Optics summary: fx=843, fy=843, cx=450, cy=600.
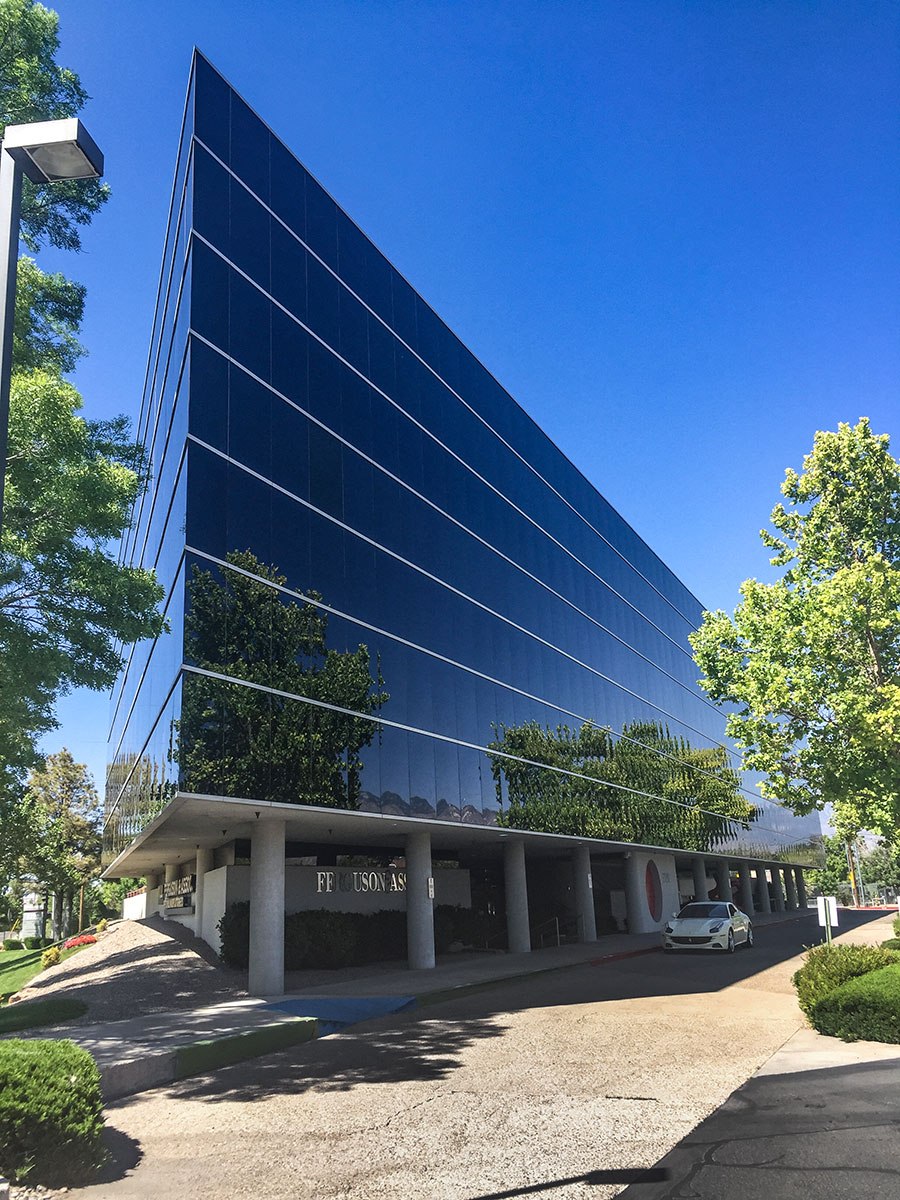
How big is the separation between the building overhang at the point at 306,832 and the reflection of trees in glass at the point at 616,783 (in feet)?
2.57

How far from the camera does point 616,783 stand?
120 ft

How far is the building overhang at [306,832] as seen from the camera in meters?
17.6

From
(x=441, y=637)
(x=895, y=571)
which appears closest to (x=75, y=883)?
(x=441, y=637)

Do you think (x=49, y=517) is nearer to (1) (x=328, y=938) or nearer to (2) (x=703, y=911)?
(1) (x=328, y=938)

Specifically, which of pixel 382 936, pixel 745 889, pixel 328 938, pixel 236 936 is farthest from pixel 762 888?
pixel 236 936

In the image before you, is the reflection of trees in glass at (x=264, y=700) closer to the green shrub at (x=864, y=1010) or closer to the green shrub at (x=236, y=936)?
the green shrub at (x=236, y=936)

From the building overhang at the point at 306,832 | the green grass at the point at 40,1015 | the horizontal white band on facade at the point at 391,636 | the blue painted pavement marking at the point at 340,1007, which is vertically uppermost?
the horizontal white band on facade at the point at 391,636

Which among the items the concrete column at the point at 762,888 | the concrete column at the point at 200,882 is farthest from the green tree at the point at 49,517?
the concrete column at the point at 762,888

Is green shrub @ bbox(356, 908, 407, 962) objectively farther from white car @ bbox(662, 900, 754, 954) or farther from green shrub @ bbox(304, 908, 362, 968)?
white car @ bbox(662, 900, 754, 954)

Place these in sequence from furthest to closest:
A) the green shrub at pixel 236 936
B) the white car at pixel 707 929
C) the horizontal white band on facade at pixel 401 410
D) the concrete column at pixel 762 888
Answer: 1. the concrete column at pixel 762 888
2. the white car at pixel 707 929
3. the green shrub at pixel 236 936
4. the horizontal white band on facade at pixel 401 410

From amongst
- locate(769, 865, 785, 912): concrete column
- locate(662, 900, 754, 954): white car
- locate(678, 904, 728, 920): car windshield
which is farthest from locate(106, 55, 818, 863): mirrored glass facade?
locate(769, 865, 785, 912): concrete column

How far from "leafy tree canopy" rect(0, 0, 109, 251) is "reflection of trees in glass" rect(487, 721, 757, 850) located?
18309 millimetres

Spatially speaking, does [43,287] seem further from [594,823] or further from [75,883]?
[75,883]

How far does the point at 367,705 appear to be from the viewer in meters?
20.8
